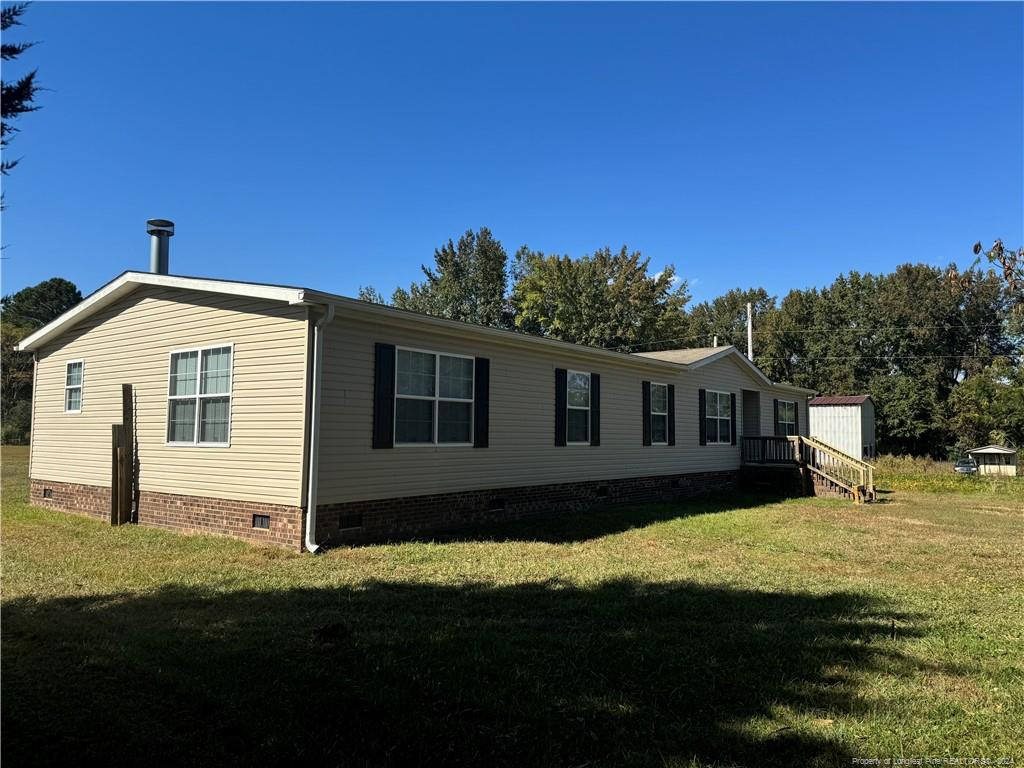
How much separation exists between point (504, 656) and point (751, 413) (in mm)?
16601

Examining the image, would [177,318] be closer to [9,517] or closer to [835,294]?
[9,517]

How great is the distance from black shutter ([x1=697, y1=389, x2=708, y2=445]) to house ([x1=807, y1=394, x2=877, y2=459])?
517 inches

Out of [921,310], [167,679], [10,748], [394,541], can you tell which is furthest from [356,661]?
[921,310]

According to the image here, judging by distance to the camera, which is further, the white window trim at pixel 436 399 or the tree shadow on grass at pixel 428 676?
the white window trim at pixel 436 399

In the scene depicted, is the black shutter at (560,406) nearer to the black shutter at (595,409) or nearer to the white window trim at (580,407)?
the white window trim at (580,407)

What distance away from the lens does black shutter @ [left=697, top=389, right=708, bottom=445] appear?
16078mm

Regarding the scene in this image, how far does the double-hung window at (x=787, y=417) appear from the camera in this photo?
20.5m

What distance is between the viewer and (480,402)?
1021 centimetres

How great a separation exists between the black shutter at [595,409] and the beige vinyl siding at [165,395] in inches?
242

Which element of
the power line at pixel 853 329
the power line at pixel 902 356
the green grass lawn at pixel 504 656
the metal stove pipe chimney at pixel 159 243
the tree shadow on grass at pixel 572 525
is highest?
the power line at pixel 853 329

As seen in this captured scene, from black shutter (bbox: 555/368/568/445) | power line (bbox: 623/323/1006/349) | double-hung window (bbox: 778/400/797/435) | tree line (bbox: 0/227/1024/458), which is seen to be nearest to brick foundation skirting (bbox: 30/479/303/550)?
black shutter (bbox: 555/368/568/445)

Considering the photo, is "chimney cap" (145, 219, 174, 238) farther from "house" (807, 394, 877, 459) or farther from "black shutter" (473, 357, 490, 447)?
"house" (807, 394, 877, 459)

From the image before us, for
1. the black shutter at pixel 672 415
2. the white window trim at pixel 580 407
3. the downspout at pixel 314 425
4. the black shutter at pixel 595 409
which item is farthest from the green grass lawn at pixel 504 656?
the black shutter at pixel 672 415

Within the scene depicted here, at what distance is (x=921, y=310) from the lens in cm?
4031
